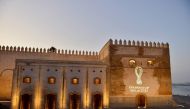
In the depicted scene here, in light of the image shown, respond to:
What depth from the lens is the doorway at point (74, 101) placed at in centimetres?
2523

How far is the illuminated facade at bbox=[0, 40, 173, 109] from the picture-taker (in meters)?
24.7

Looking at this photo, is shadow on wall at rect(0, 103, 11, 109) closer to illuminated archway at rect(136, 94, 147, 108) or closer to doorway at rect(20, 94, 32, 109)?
doorway at rect(20, 94, 32, 109)

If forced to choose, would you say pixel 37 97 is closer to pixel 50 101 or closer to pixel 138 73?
pixel 50 101

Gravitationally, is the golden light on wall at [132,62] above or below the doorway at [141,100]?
above

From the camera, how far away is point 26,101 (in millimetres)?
24266

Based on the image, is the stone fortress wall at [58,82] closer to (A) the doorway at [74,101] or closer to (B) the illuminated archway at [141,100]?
(A) the doorway at [74,101]

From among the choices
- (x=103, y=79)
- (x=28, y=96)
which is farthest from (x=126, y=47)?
(x=28, y=96)

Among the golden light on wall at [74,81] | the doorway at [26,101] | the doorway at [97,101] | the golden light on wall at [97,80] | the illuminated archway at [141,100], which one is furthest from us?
the illuminated archway at [141,100]

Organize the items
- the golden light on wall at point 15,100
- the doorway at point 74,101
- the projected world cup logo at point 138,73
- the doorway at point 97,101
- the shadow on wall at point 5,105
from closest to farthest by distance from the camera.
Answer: the golden light on wall at point 15,100, the shadow on wall at point 5,105, the doorway at point 74,101, the doorway at point 97,101, the projected world cup logo at point 138,73

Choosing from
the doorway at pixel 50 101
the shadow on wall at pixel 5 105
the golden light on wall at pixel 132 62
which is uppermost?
the golden light on wall at pixel 132 62

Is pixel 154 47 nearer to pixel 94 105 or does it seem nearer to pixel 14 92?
pixel 94 105

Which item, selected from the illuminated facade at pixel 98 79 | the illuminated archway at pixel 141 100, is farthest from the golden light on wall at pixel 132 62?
the illuminated archway at pixel 141 100

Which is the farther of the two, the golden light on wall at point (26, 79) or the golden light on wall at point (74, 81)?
the golden light on wall at point (74, 81)

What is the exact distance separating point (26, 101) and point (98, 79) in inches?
337
